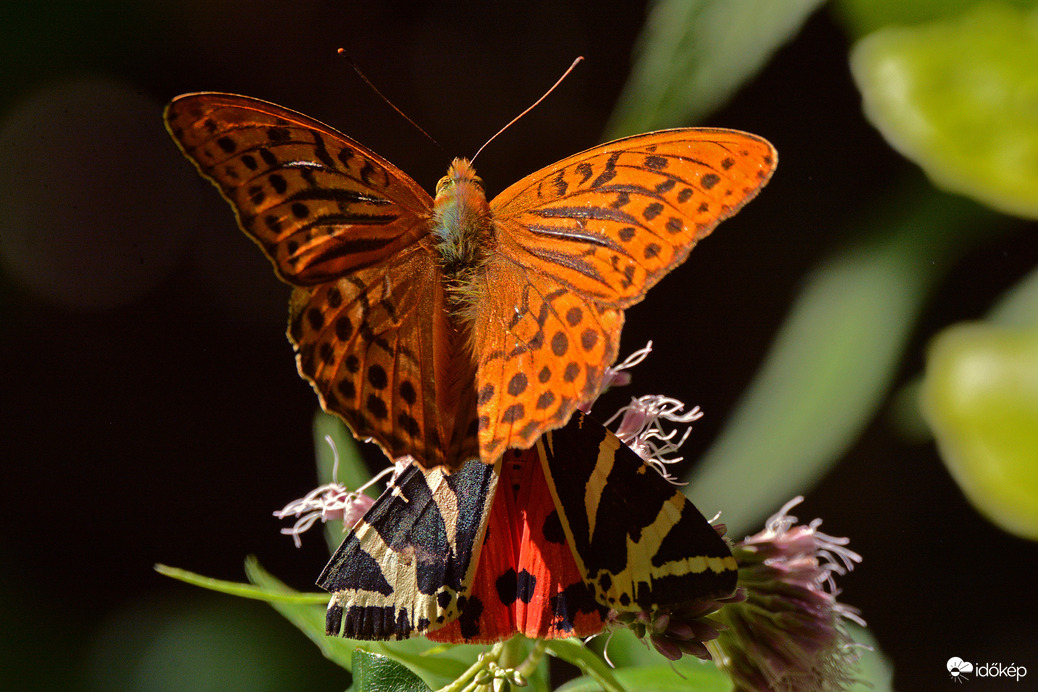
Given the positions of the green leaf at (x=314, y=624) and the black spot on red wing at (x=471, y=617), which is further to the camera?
the green leaf at (x=314, y=624)

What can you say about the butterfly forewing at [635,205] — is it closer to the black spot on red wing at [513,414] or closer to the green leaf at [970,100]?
the black spot on red wing at [513,414]

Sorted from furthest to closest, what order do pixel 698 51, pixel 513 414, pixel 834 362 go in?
pixel 834 362, pixel 698 51, pixel 513 414

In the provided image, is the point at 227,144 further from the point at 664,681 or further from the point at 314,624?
the point at 664,681

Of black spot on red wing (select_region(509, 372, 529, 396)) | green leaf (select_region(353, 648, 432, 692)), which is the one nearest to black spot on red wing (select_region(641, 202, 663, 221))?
black spot on red wing (select_region(509, 372, 529, 396))

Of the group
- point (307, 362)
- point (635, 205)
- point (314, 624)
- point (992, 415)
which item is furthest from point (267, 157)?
point (992, 415)

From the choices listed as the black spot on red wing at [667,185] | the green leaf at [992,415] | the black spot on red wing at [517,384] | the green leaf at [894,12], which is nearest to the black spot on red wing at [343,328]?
the black spot on red wing at [517,384]

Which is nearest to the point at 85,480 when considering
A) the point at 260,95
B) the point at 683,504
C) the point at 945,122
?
the point at 260,95
